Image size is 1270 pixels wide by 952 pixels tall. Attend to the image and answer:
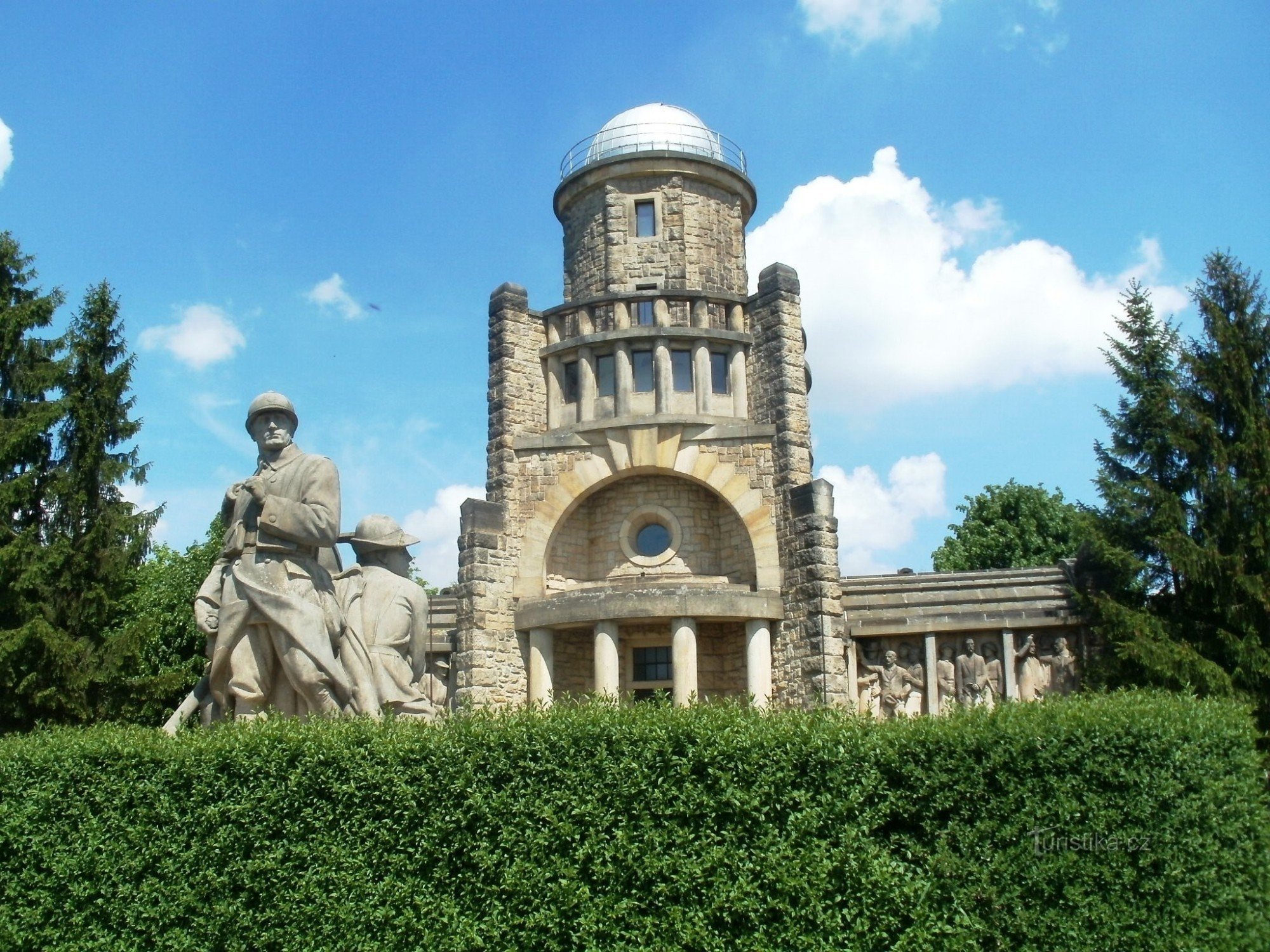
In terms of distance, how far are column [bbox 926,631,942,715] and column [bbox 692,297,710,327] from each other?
8.01 meters

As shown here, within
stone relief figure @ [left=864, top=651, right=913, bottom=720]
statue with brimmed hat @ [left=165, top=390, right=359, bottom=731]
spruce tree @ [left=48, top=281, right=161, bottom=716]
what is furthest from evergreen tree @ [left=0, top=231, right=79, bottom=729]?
stone relief figure @ [left=864, top=651, right=913, bottom=720]

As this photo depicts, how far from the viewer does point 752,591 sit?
2206 cm

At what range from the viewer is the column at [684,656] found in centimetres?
2067

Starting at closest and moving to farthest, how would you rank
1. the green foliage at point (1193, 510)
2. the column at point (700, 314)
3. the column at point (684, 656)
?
the green foliage at point (1193, 510)
the column at point (684, 656)
the column at point (700, 314)

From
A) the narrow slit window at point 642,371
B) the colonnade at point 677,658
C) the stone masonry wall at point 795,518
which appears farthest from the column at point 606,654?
the narrow slit window at point 642,371

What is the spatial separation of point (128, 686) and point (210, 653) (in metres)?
13.8

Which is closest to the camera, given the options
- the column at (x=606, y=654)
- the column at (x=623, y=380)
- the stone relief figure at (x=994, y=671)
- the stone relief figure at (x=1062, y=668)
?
the stone relief figure at (x=1062, y=668)

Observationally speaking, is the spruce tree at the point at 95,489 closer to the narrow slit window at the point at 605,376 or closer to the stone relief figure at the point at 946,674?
the narrow slit window at the point at 605,376

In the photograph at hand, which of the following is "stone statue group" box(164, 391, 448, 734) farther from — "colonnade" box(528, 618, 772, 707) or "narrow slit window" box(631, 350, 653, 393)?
"narrow slit window" box(631, 350, 653, 393)

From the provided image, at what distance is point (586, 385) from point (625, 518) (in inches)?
115

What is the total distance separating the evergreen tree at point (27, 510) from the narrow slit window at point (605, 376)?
10499mm

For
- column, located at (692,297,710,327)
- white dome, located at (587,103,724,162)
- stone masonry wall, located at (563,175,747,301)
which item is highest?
white dome, located at (587,103,724,162)

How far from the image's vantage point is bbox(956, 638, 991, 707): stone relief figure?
65.7ft

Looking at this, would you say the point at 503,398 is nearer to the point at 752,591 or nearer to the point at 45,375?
the point at 752,591
